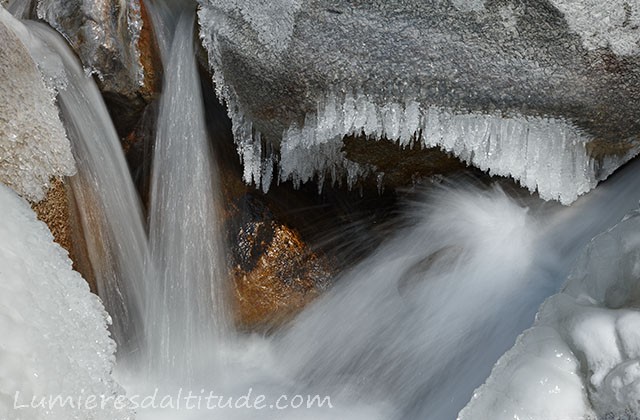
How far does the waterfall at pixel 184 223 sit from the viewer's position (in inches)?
112

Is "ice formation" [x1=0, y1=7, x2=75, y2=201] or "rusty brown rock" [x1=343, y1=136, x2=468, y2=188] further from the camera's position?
"rusty brown rock" [x1=343, y1=136, x2=468, y2=188]

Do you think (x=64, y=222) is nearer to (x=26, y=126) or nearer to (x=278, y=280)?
(x=26, y=126)

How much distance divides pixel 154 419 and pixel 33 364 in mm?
868

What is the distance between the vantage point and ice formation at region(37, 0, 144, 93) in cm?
278

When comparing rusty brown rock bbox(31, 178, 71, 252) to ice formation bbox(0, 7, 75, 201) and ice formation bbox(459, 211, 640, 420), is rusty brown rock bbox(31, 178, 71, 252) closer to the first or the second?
ice formation bbox(0, 7, 75, 201)

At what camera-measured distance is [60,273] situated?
2088 mm

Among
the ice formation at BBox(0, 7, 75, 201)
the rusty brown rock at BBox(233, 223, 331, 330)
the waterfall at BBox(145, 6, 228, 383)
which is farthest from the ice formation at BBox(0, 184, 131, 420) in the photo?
the rusty brown rock at BBox(233, 223, 331, 330)

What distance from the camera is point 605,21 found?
2.30m

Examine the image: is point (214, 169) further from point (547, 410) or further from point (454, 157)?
point (547, 410)

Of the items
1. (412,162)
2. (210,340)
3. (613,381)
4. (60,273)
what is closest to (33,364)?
(60,273)

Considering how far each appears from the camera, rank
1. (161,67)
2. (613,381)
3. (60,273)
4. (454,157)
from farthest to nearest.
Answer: (161,67), (454,157), (60,273), (613,381)

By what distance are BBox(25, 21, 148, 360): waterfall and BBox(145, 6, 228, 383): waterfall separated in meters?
0.07

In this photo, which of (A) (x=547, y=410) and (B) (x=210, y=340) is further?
(B) (x=210, y=340)

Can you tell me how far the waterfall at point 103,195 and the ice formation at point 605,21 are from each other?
1.61 metres
